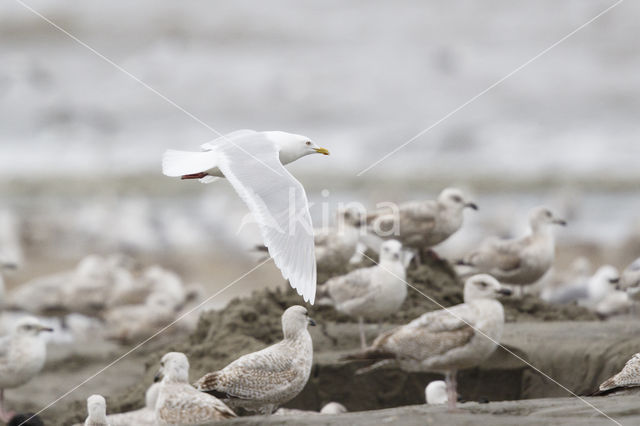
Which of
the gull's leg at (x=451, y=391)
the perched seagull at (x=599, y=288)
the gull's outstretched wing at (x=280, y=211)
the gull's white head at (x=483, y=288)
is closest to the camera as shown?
the gull's outstretched wing at (x=280, y=211)

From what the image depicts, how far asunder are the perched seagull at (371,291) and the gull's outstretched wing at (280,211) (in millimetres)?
1662

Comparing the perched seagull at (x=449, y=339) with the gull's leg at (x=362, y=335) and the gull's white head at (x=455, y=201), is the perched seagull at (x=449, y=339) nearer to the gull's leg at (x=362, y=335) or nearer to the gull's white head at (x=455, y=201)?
the gull's leg at (x=362, y=335)

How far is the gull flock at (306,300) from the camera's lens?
18.5 ft

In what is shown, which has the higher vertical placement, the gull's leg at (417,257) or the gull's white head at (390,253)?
the gull's white head at (390,253)

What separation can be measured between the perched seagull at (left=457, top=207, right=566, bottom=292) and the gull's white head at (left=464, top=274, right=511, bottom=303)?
2.30 m

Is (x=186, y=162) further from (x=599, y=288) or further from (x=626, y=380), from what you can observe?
(x=599, y=288)

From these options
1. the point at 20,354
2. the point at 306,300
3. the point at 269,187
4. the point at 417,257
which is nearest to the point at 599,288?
the point at 417,257

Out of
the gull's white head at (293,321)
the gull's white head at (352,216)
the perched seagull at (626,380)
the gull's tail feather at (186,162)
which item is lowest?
the perched seagull at (626,380)

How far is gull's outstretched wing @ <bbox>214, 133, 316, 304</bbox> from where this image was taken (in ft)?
17.9

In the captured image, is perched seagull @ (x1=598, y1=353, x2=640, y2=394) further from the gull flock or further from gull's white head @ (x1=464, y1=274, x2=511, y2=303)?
gull's white head @ (x1=464, y1=274, x2=511, y2=303)

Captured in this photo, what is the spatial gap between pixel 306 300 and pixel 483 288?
4.97 ft

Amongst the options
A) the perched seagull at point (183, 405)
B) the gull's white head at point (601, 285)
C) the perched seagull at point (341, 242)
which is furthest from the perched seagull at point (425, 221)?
the gull's white head at point (601, 285)

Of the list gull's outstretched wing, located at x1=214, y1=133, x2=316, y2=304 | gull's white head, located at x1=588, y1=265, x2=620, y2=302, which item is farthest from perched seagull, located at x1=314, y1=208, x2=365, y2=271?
gull's white head, located at x1=588, y1=265, x2=620, y2=302

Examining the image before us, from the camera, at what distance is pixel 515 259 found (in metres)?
8.71
